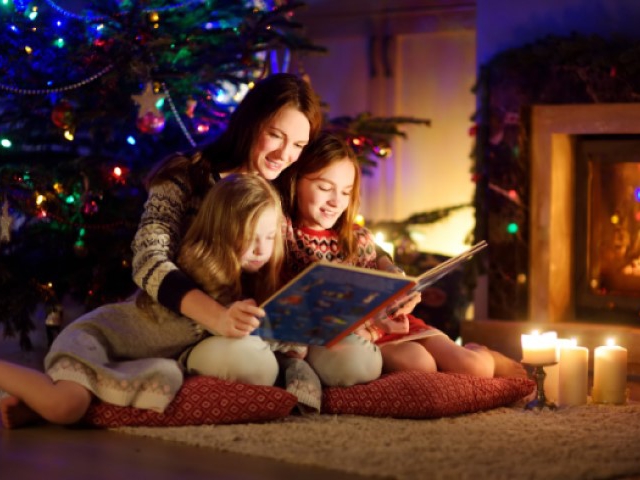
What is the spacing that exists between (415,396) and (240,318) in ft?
1.39

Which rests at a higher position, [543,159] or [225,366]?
[543,159]

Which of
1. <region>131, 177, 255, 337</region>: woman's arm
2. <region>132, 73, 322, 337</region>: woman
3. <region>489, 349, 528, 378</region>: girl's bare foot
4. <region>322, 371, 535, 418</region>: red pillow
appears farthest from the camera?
<region>489, 349, 528, 378</region>: girl's bare foot

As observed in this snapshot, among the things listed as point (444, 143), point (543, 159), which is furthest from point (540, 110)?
point (444, 143)

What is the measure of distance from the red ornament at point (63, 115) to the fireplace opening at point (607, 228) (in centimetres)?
161

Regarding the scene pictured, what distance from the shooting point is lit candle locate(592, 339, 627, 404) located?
98.3 inches

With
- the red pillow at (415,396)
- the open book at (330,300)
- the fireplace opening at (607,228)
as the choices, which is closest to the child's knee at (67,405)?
the open book at (330,300)

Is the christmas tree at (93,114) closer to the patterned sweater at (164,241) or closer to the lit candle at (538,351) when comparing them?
the patterned sweater at (164,241)

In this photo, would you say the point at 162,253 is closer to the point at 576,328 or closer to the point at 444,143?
the point at 576,328

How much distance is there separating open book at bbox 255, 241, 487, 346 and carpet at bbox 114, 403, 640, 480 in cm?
18

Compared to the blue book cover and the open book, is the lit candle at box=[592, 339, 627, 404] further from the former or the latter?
the blue book cover

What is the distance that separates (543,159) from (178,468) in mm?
1974

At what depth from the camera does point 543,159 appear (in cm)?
340

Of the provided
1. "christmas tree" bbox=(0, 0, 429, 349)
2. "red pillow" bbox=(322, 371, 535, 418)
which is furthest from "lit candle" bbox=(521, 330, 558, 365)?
"christmas tree" bbox=(0, 0, 429, 349)

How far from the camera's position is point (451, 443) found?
1980mm
